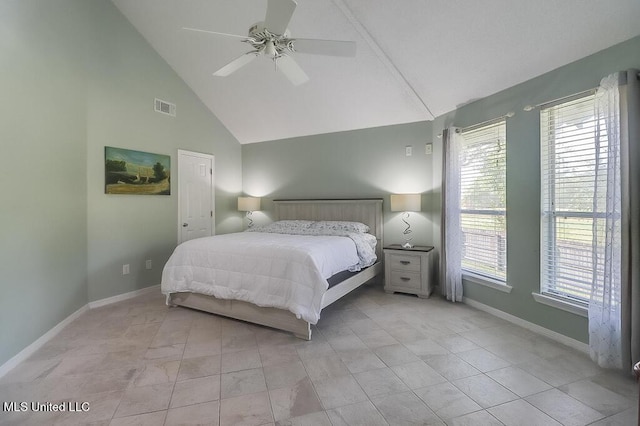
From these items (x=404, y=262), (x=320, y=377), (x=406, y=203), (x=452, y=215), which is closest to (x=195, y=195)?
(x=406, y=203)

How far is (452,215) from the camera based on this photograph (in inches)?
140

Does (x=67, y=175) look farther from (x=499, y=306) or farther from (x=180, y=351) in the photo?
(x=499, y=306)

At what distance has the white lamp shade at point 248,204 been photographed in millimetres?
5277

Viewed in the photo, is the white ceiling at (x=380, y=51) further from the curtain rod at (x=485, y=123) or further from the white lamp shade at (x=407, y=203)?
the white lamp shade at (x=407, y=203)

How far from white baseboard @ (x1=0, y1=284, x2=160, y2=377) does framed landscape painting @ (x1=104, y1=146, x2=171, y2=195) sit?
1.35 meters

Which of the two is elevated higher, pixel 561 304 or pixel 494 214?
pixel 494 214

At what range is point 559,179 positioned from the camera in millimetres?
2602

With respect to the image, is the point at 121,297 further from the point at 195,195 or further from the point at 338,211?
the point at 338,211

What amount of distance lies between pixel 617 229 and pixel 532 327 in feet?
4.01

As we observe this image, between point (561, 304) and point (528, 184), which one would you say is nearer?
point (561, 304)

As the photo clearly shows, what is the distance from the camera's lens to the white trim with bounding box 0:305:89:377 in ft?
7.01

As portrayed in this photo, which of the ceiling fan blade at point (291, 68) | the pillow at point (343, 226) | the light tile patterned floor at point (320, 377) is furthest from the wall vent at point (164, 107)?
the light tile patterned floor at point (320, 377)

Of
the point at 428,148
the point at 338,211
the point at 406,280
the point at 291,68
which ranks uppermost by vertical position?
the point at 291,68

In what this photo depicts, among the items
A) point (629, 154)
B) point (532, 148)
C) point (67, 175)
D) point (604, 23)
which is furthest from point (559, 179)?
point (67, 175)
